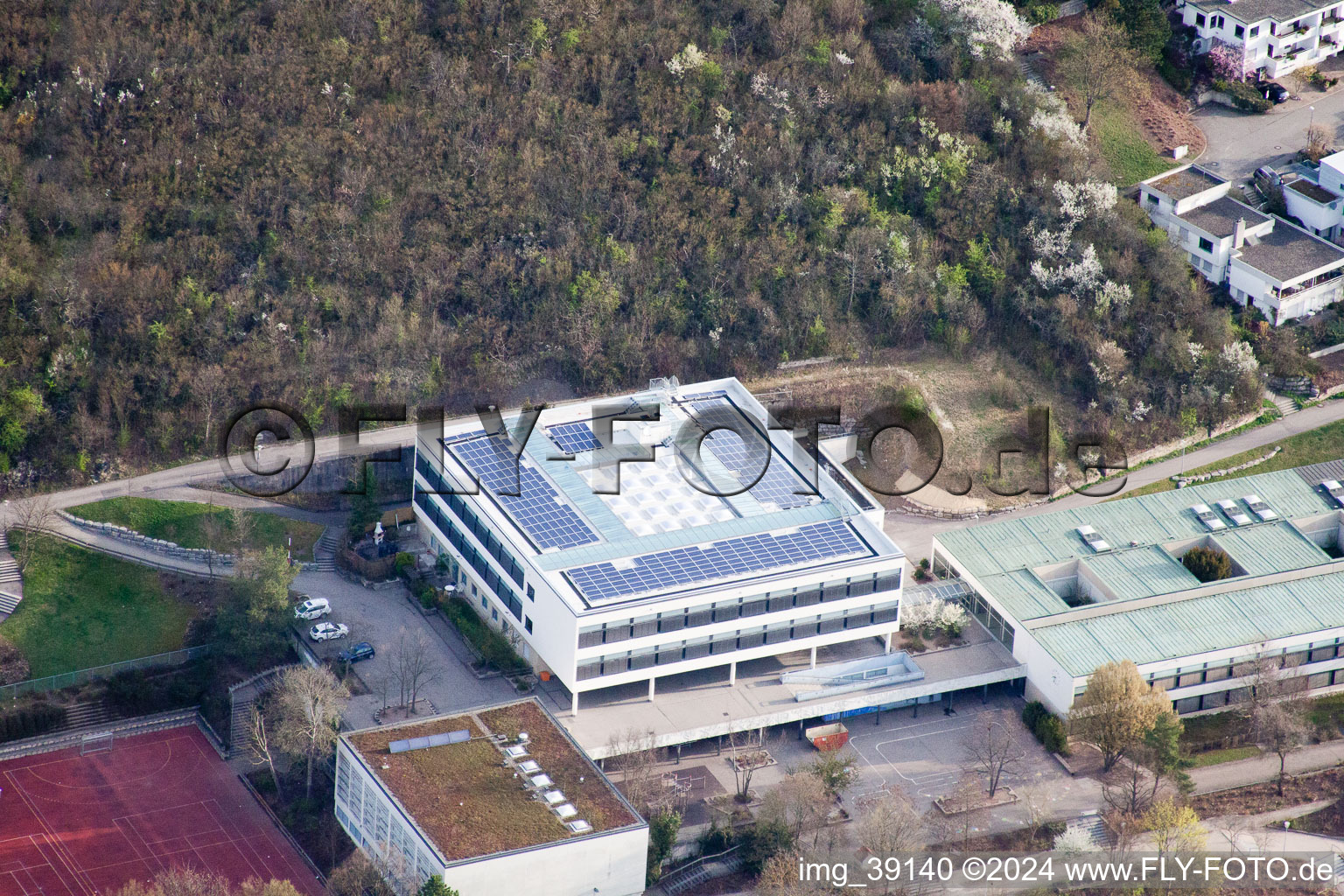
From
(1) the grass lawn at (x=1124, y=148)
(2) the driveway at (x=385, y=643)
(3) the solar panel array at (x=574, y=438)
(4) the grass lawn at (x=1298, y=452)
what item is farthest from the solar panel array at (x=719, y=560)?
(1) the grass lawn at (x=1124, y=148)

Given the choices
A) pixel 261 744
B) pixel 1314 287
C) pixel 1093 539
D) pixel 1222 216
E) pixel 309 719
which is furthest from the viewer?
pixel 1222 216

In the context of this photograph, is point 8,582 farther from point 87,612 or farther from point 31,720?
point 31,720

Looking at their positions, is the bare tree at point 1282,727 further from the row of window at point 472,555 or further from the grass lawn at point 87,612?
the grass lawn at point 87,612

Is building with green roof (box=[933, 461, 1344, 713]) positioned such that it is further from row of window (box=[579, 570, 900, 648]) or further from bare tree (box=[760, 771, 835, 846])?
bare tree (box=[760, 771, 835, 846])

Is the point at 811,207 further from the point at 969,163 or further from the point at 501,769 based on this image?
the point at 501,769

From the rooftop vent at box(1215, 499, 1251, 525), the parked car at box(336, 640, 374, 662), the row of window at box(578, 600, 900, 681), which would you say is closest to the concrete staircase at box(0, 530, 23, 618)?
the parked car at box(336, 640, 374, 662)

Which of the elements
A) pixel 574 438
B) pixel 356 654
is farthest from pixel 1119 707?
pixel 356 654
